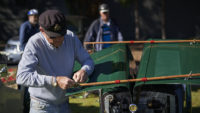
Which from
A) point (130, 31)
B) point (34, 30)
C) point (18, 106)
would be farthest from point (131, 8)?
point (18, 106)

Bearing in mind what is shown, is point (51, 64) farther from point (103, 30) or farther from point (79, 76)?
point (103, 30)

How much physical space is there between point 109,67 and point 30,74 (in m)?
1.03

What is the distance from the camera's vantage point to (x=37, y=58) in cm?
231

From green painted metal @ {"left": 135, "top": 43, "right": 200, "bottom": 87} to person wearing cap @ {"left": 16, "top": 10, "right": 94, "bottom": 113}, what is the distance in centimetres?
74

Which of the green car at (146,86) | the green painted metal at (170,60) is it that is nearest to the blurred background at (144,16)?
the green painted metal at (170,60)

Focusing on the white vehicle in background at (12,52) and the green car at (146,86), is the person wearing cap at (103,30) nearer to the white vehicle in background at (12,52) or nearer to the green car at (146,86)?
the white vehicle in background at (12,52)

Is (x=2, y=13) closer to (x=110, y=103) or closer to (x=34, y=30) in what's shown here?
(x=34, y=30)

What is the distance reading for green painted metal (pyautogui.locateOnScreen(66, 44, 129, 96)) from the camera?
8.59 ft

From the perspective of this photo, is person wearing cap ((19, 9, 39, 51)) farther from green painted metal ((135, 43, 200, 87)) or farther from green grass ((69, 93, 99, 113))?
green painted metal ((135, 43, 200, 87))

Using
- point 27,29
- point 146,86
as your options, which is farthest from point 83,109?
point 146,86

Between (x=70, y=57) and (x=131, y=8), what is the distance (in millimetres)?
16141

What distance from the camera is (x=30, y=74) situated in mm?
A: 2178

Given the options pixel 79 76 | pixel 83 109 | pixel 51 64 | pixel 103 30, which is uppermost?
pixel 103 30

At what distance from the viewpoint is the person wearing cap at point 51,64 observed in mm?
2188
